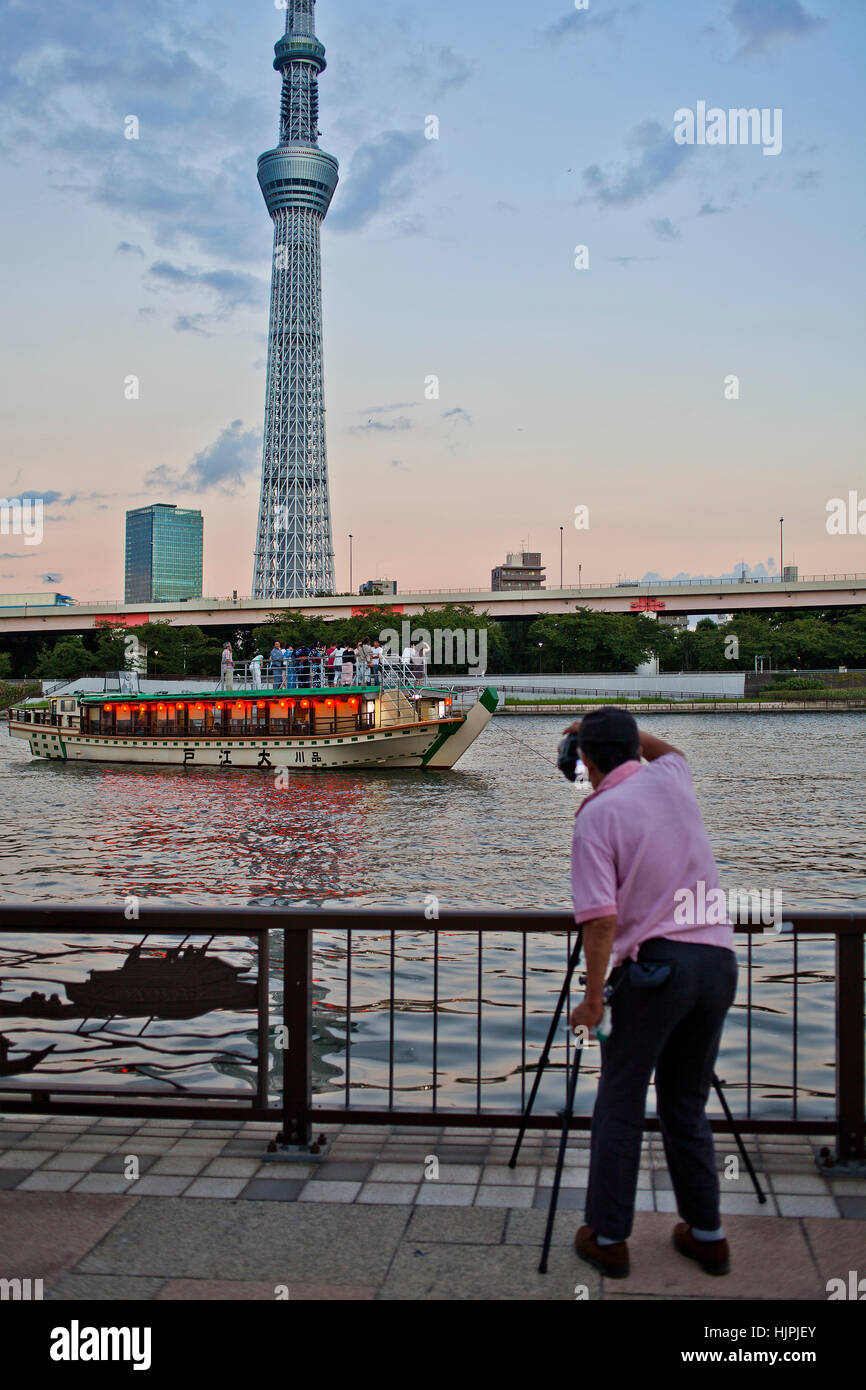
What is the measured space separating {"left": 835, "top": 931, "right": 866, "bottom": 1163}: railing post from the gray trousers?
123 cm

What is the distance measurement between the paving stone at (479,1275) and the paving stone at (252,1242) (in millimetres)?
108

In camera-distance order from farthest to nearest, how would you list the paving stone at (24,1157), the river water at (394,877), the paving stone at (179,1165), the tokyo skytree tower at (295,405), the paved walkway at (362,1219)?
the tokyo skytree tower at (295,405)
the river water at (394,877)
the paving stone at (24,1157)
the paving stone at (179,1165)
the paved walkway at (362,1219)

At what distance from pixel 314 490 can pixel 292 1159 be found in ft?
616

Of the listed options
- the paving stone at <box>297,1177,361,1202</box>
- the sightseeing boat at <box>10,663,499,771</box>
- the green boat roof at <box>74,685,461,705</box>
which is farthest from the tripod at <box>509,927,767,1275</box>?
the green boat roof at <box>74,685,461,705</box>

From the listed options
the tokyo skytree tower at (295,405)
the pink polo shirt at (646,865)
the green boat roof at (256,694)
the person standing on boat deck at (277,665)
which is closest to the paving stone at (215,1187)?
the pink polo shirt at (646,865)

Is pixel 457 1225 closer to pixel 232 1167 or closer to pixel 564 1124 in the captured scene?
pixel 564 1124

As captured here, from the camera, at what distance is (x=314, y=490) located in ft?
619

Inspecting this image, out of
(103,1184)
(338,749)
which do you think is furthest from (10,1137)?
(338,749)

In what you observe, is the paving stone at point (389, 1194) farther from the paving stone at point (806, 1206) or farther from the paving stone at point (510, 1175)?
the paving stone at point (806, 1206)

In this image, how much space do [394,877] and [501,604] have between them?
102m

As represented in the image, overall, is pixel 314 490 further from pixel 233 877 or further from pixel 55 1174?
pixel 55 1174

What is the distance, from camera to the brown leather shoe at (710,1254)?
14.6ft
